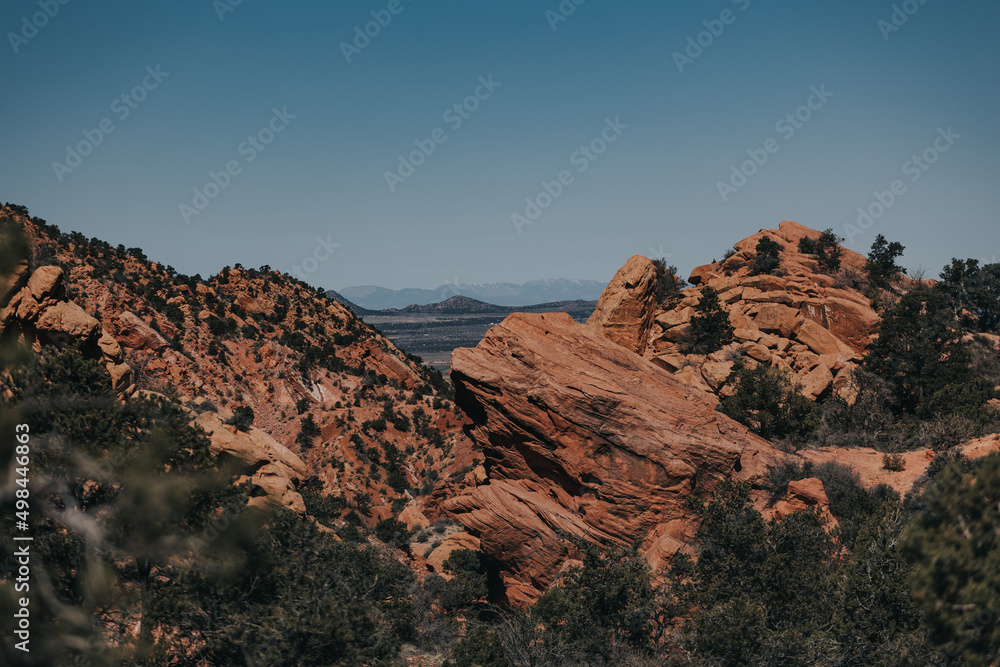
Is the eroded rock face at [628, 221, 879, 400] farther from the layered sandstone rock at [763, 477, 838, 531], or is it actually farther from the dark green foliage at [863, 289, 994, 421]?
the layered sandstone rock at [763, 477, 838, 531]

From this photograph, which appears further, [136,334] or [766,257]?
[766,257]

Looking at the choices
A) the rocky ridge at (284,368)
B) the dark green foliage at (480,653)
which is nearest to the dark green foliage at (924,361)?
the dark green foliage at (480,653)

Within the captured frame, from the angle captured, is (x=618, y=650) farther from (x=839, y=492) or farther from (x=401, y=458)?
(x=401, y=458)

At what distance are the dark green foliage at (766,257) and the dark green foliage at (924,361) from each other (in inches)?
429

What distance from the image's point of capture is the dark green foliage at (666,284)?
145 ft

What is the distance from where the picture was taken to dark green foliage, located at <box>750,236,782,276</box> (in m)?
44.5

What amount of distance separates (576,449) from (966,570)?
51.2ft

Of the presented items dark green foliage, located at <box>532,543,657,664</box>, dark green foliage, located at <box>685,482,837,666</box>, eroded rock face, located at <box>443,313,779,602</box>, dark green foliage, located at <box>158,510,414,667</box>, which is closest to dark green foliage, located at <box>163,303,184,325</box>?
eroded rock face, located at <box>443,313,779,602</box>

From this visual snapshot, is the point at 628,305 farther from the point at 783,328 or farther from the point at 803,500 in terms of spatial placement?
the point at 803,500

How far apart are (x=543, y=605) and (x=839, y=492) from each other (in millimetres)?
14184

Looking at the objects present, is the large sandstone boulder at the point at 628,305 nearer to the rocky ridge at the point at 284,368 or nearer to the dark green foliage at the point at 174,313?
the rocky ridge at the point at 284,368

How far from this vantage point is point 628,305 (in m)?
37.0

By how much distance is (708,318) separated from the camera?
3728cm

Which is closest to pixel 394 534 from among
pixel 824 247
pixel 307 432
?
pixel 307 432
